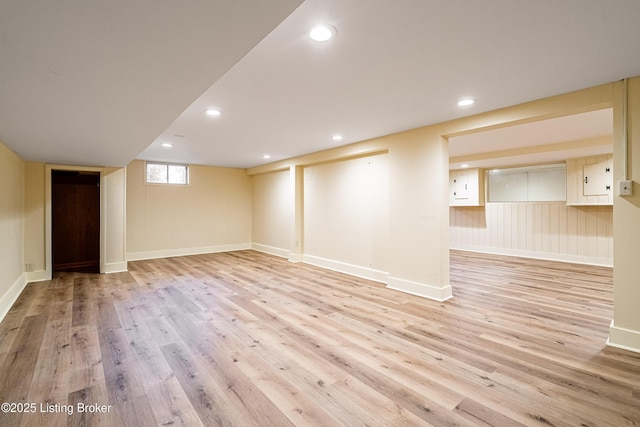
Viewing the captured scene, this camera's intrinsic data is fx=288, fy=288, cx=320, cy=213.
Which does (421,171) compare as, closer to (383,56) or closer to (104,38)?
(383,56)

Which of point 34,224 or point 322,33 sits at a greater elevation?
point 322,33

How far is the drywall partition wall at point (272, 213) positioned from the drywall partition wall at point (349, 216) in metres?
0.74

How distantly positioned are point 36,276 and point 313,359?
536 cm

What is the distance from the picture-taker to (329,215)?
5922 millimetres

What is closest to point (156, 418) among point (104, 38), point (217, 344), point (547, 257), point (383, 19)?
point (217, 344)

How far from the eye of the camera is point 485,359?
7.64ft

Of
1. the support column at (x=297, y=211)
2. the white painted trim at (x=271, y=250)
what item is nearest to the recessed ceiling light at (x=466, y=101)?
the support column at (x=297, y=211)

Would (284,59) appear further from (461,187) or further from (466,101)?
(461,187)

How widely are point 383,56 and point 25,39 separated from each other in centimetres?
200

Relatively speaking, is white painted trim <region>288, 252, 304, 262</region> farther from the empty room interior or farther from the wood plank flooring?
the wood plank flooring

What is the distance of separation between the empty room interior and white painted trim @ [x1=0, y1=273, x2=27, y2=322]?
0.23 ft

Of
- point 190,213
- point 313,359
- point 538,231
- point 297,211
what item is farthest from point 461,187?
point 190,213

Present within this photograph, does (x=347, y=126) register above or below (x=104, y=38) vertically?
above

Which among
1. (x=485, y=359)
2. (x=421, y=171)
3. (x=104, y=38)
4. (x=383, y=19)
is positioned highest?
(x=383, y=19)
